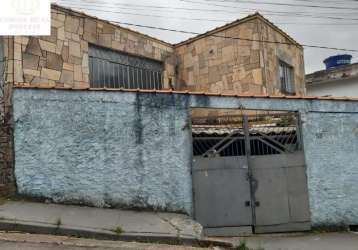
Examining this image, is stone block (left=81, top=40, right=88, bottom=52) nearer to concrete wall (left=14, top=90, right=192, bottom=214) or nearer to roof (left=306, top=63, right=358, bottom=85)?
concrete wall (left=14, top=90, right=192, bottom=214)

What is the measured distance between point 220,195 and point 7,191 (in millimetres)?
4367

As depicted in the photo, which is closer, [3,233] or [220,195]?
[3,233]

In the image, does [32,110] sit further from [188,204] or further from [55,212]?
[188,204]

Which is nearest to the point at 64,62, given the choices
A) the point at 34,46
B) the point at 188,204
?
the point at 34,46

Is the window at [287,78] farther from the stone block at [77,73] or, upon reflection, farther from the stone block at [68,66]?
the stone block at [68,66]

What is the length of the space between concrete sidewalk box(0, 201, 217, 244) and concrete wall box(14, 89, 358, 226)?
0.37 metres

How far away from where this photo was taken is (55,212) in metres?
8.91

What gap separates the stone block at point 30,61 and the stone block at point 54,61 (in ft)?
1.08

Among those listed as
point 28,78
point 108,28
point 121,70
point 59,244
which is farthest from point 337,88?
point 59,244

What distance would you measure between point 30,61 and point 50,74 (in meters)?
0.63

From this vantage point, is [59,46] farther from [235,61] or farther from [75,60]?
[235,61]

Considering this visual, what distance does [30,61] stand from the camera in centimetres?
1103

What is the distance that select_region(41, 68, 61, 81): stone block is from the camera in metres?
11.3

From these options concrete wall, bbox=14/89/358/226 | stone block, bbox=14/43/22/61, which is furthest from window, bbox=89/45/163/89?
concrete wall, bbox=14/89/358/226
